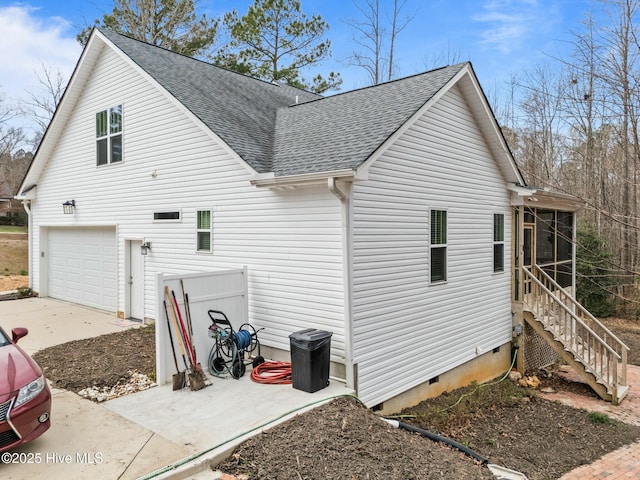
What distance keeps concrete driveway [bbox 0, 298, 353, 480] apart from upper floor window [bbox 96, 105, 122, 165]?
21.8 feet

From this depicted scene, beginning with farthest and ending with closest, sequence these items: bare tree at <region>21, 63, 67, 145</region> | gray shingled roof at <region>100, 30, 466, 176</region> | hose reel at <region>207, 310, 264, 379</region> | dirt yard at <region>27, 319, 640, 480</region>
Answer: bare tree at <region>21, 63, 67, 145</region> → gray shingled roof at <region>100, 30, 466, 176</region> → hose reel at <region>207, 310, 264, 379</region> → dirt yard at <region>27, 319, 640, 480</region>

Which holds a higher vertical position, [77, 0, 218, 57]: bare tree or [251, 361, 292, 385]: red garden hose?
[77, 0, 218, 57]: bare tree

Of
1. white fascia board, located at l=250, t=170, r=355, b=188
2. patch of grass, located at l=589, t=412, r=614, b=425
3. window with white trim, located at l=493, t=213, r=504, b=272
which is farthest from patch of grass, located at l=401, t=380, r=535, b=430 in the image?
white fascia board, located at l=250, t=170, r=355, b=188

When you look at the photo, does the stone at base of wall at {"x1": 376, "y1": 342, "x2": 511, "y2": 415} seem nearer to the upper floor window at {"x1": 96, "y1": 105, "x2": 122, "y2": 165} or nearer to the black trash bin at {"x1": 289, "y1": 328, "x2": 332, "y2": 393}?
the black trash bin at {"x1": 289, "y1": 328, "x2": 332, "y2": 393}

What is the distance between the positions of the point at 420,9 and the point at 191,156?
16090 mm

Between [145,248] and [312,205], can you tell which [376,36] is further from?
[312,205]

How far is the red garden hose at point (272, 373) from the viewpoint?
21.3ft

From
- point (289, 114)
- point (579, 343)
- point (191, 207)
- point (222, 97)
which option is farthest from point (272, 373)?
point (579, 343)

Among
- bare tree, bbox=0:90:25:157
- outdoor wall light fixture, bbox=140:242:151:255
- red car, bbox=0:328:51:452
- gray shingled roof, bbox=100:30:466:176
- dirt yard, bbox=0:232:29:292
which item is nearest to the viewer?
red car, bbox=0:328:51:452

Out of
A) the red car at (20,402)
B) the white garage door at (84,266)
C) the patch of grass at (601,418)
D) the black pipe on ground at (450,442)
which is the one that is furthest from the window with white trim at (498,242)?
the white garage door at (84,266)

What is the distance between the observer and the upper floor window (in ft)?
35.6

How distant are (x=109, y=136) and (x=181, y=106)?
3.69 m

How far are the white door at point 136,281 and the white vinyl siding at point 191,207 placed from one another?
250mm

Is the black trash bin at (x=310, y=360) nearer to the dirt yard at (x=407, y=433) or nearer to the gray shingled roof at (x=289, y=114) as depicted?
the dirt yard at (x=407, y=433)
